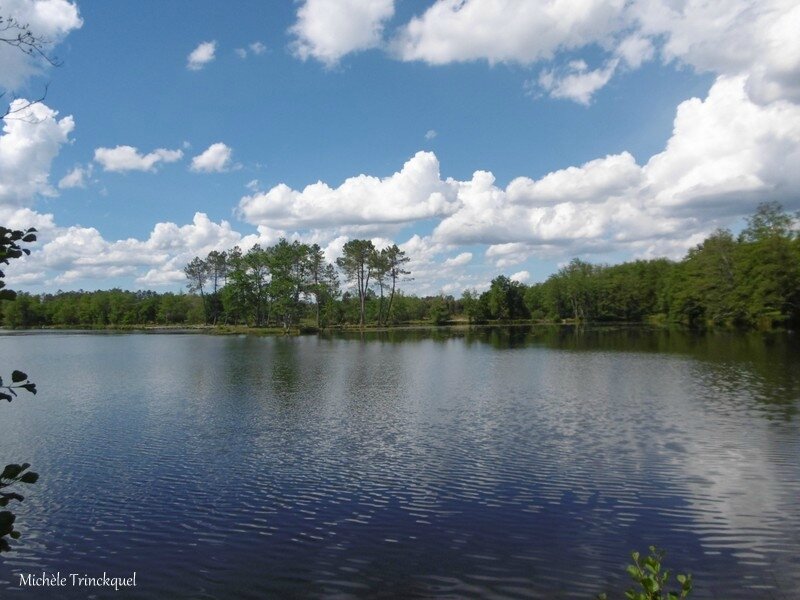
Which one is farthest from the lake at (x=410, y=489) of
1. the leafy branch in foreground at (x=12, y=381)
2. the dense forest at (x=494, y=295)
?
the dense forest at (x=494, y=295)

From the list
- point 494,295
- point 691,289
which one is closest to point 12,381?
point 691,289

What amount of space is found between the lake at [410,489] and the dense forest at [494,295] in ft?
102

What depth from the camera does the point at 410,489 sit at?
1236cm

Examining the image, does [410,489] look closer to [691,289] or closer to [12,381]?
[12,381]

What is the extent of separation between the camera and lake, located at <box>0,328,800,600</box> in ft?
28.0

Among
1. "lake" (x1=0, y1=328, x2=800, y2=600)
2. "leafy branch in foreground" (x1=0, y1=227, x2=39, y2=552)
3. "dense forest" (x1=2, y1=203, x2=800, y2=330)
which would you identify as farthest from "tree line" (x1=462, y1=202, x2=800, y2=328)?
"leafy branch in foreground" (x1=0, y1=227, x2=39, y2=552)

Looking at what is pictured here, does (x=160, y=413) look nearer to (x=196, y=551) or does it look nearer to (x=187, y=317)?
(x=196, y=551)

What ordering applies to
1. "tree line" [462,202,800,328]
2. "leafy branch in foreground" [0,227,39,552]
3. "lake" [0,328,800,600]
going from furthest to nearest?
"tree line" [462,202,800,328]
"lake" [0,328,800,600]
"leafy branch in foreground" [0,227,39,552]

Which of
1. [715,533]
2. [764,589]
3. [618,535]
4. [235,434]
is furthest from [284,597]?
[235,434]

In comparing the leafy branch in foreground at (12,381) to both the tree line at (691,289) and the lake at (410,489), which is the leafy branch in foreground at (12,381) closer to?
the lake at (410,489)

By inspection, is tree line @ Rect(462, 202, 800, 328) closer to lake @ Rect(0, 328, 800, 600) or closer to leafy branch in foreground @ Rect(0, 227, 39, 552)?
lake @ Rect(0, 328, 800, 600)

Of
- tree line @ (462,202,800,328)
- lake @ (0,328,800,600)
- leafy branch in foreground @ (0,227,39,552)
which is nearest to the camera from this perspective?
leafy branch in foreground @ (0,227,39,552)

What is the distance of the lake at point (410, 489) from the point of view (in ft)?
28.0

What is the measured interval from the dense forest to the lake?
3111cm
